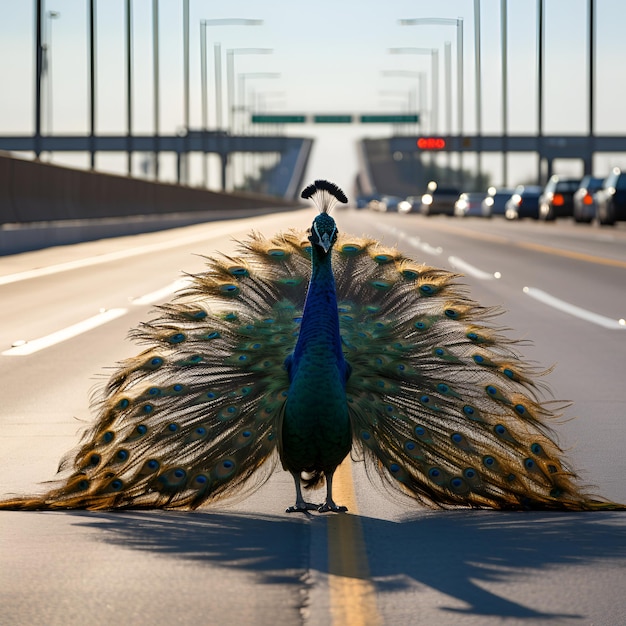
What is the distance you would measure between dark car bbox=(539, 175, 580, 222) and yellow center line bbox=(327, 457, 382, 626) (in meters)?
57.0

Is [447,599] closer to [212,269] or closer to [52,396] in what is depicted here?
[212,269]

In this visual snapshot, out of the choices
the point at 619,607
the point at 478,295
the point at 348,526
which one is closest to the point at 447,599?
the point at 619,607

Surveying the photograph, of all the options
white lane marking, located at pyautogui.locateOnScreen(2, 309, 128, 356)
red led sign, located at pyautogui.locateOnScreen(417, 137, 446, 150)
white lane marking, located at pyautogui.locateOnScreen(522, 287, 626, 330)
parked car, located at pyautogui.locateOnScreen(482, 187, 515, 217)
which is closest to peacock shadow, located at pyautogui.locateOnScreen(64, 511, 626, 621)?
white lane marking, located at pyautogui.locateOnScreen(2, 309, 128, 356)

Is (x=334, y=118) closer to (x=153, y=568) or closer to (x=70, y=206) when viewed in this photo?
(x=70, y=206)

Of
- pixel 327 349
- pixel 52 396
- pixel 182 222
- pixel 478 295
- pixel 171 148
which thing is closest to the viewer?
pixel 327 349

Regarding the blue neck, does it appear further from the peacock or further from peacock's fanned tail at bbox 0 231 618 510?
peacock's fanned tail at bbox 0 231 618 510

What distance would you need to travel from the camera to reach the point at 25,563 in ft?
20.3

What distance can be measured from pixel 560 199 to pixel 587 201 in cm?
847

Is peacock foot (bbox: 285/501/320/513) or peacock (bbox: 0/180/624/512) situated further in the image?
peacock foot (bbox: 285/501/320/513)

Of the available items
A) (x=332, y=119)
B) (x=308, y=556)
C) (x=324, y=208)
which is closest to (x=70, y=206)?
(x=324, y=208)

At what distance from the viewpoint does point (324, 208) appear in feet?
22.8

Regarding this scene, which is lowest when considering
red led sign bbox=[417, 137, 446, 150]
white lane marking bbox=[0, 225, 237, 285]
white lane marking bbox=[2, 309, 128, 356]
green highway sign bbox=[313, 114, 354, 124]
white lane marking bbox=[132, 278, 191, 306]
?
white lane marking bbox=[2, 309, 128, 356]

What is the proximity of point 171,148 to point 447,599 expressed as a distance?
147162mm

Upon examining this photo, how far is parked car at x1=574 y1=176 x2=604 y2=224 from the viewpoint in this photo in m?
55.2
